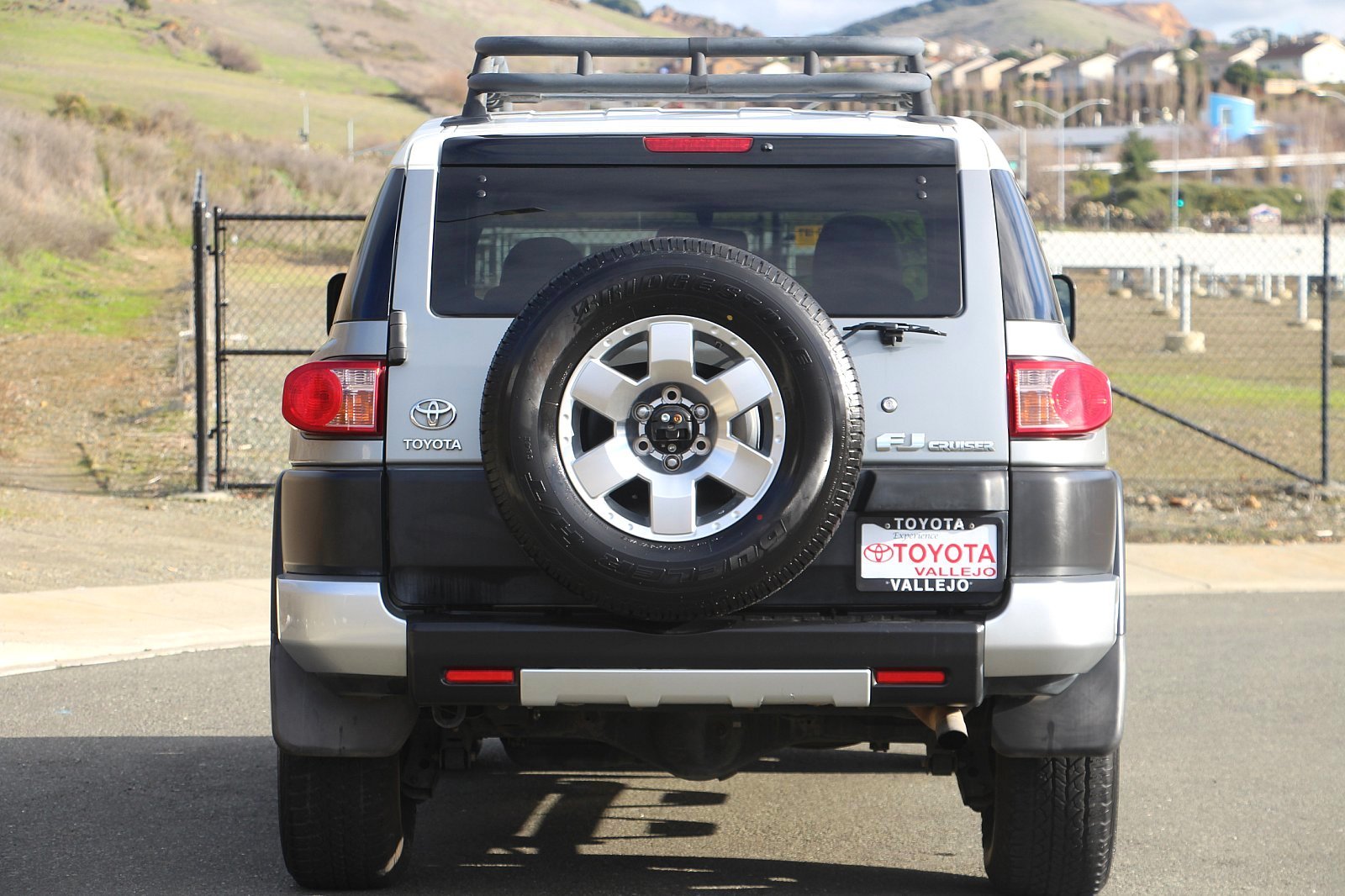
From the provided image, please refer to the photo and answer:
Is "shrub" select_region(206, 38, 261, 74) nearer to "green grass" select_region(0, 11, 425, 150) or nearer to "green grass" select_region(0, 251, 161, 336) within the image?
"green grass" select_region(0, 11, 425, 150)

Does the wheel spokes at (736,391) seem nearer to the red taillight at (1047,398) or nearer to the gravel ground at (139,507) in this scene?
the red taillight at (1047,398)

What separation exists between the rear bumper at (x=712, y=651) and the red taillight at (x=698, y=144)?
3.97 ft

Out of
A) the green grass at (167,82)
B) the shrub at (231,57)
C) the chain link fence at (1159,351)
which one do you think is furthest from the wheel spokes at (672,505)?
the shrub at (231,57)

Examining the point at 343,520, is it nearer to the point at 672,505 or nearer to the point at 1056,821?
the point at 672,505

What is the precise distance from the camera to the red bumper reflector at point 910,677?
397 cm

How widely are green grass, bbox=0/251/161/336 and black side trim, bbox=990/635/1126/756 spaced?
24098mm

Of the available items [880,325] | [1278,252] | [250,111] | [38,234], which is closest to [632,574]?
[880,325]

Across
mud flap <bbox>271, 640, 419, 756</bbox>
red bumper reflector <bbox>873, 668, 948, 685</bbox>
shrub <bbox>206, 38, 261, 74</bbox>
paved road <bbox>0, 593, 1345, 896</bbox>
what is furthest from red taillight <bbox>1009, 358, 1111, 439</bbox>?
shrub <bbox>206, 38, 261, 74</bbox>

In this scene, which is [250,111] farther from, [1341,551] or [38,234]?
[1341,551]

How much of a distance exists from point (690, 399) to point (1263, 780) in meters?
3.29

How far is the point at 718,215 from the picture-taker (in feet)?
14.0

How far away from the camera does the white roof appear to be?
423 centimetres

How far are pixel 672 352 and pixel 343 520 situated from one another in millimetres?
932

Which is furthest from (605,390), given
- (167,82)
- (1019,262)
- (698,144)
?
(167,82)
